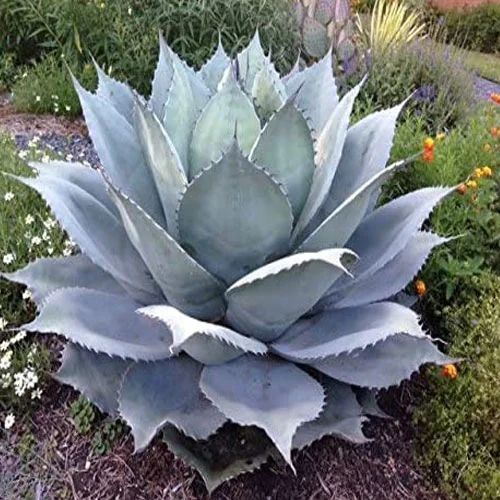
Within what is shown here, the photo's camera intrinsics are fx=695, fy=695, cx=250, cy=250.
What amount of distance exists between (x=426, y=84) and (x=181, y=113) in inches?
152

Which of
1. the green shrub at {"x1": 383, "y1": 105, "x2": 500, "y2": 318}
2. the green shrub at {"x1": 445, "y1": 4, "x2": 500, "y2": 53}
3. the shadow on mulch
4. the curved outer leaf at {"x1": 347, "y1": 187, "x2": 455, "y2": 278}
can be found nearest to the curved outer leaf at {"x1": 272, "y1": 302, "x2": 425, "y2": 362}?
the curved outer leaf at {"x1": 347, "y1": 187, "x2": 455, "y2": 278}

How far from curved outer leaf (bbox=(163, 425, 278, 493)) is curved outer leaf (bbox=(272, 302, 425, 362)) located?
0.26 meters

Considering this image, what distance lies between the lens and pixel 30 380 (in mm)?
2031

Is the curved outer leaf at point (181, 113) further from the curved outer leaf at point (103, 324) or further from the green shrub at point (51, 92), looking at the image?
the green shrub at point (51, 92)

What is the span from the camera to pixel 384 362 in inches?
68.8

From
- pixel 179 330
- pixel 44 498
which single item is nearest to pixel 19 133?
pixel 44 498

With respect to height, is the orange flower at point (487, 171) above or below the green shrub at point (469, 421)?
above

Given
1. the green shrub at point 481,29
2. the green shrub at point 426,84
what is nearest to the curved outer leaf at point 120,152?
the green shrub at point 426,84

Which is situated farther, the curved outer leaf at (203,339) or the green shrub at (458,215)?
the green shrub at (458,215)

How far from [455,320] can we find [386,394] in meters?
0.34

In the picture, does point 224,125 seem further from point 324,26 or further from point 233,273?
point 324,26

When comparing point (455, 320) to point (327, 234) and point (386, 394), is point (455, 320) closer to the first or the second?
point (386, 394)

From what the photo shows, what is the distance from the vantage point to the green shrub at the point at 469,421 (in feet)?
6.26

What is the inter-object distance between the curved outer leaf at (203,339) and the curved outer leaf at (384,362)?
0.20 metres
